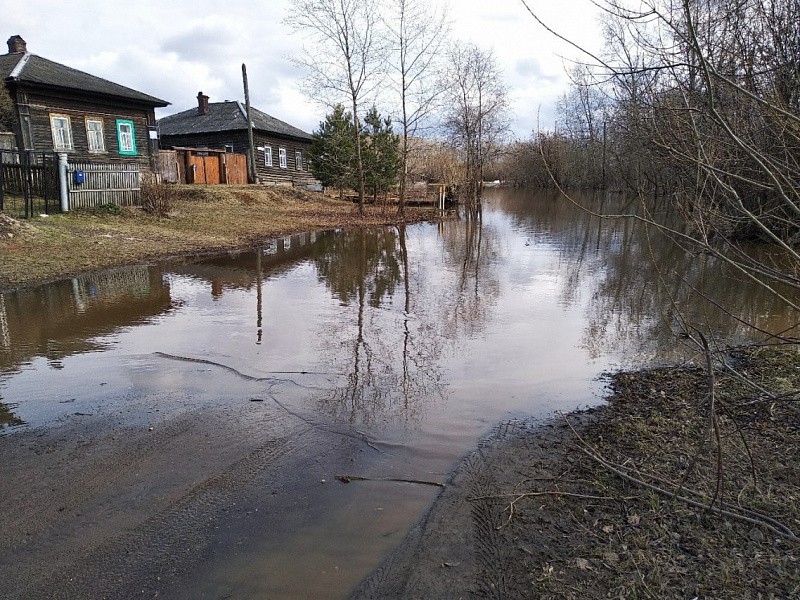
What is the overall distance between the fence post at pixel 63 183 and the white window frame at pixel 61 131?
7106mm

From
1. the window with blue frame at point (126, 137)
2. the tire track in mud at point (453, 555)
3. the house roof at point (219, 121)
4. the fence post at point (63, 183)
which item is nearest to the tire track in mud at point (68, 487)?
the tire track in mud at point (453, 555)

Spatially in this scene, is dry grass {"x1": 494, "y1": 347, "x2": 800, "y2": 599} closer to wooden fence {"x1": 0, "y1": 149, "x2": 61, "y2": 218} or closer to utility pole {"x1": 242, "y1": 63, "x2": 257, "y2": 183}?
wooden fence {"x1": 0, "y1": 149, "x2": 61, "y2": 218}

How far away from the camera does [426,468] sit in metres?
4.09

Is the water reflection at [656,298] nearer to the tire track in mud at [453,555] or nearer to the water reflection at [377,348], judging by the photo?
the tire track in mud at [453,555]

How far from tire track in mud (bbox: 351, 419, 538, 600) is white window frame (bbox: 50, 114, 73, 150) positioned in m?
23.4

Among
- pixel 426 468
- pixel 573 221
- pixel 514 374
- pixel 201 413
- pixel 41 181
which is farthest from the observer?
pixel 573 221

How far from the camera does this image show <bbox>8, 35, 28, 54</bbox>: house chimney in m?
21.9

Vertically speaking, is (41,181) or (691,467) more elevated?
(41,181)

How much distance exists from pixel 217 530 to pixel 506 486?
6.13 ft

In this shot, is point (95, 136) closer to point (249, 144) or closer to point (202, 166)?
point (202, 166)

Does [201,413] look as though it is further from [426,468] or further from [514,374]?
[514,374]

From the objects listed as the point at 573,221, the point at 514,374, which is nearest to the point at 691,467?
the point at 514,374

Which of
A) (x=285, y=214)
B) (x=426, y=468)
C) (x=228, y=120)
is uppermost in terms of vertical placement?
(x=228, y=120)

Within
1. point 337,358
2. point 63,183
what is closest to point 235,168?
point 63,183
